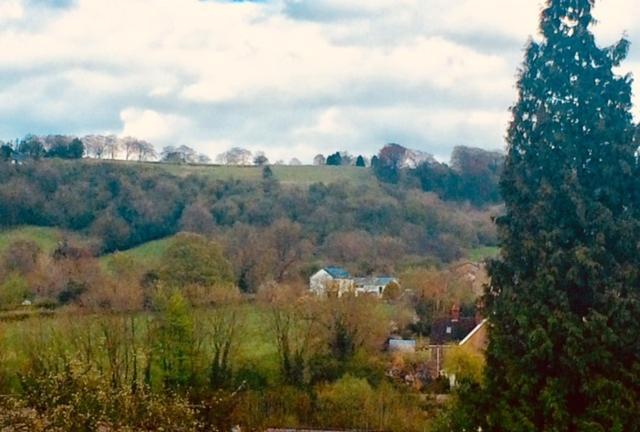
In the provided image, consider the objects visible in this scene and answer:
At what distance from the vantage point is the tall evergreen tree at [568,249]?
12359mm

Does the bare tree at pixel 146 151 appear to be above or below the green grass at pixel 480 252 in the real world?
above

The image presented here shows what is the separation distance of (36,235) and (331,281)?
2668 cm

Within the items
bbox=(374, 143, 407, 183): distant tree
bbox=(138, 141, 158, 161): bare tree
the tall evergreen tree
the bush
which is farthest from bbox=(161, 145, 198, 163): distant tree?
the tall evergreen tree

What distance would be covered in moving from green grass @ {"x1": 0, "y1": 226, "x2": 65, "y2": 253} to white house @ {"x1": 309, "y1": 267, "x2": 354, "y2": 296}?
56.2 feet

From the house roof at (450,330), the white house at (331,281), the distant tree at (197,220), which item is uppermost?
the distant tree at (197,220)

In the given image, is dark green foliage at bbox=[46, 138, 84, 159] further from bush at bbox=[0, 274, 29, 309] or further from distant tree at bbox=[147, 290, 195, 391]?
distant tree at bbox=[147, 290, 195, 391]

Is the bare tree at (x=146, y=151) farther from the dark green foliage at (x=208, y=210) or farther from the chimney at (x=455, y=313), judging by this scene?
the chimney at (x=455, y=313)

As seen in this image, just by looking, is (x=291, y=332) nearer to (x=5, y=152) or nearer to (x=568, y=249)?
(x=568, y=249)

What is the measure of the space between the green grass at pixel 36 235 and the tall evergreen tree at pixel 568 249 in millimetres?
44297

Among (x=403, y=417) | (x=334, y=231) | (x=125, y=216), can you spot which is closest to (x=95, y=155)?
(x=125, y=216)

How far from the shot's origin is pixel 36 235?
183 feet

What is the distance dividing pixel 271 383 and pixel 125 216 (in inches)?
1150

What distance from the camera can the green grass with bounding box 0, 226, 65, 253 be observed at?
53781 millimetres

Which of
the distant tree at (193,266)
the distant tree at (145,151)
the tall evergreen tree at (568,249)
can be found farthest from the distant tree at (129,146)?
the tall evergreen tree at (568,249)
